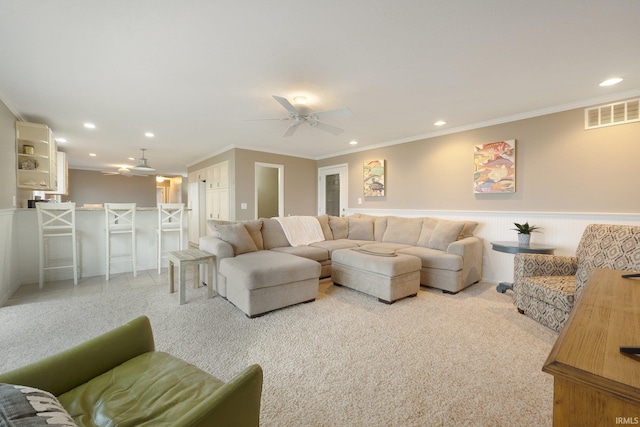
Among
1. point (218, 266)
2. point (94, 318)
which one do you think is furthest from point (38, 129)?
point (218, 266)

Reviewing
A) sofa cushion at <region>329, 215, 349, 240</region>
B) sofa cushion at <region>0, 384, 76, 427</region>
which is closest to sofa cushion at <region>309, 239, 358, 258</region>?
sofa cushion at <region>329, 215, 349, 240</region>

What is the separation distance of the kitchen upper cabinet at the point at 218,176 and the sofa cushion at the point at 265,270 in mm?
3437

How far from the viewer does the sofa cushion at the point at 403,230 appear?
435 cm

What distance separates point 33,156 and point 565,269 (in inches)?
272

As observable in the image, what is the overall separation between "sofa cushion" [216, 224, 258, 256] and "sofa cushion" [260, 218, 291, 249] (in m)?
0.45

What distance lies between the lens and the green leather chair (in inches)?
29.2

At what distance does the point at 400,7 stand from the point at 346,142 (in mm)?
3729

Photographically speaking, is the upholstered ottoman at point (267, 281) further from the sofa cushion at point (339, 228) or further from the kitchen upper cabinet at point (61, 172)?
the kitchen upper cabinet at point (61, 172)

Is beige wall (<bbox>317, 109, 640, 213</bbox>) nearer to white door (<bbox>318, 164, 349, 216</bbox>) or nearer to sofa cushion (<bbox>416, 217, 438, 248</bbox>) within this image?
sofa cushion (<bbox>416, 217, 438, 248</bbox>)

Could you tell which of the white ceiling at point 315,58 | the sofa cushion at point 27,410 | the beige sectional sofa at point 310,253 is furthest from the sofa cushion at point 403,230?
the sofa cushion at point 27,410

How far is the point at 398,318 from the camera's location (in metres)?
2.62

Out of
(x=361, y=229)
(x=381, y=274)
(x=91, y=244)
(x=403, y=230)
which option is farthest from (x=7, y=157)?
(x=403, y=230)

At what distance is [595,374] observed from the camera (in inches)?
22.0

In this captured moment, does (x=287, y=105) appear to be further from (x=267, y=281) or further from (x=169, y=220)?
Answer: (x=169, y=220)
